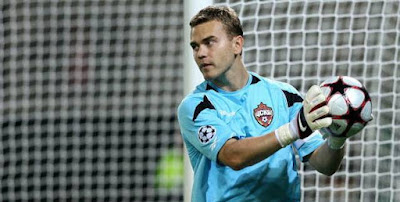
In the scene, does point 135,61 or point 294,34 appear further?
point 135,61

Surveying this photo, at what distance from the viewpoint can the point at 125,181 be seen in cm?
620

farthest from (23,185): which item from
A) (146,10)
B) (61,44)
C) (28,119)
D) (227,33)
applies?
(227,33)

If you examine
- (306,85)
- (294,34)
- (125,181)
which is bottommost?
(125,181)

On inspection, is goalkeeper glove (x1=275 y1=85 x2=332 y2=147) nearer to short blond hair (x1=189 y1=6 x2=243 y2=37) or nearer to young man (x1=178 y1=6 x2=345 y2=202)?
young man (x1=178 y1=6 x2=345 y2=202)

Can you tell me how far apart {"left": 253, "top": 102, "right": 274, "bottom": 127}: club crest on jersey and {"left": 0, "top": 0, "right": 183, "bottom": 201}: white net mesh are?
292 cm

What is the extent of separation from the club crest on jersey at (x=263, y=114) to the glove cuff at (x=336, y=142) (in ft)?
0.90

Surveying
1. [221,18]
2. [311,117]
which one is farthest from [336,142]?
[221,18]

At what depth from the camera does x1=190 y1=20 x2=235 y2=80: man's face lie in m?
3.35

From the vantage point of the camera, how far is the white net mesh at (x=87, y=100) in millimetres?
6012

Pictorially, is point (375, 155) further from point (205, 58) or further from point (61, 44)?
point (61, 44)

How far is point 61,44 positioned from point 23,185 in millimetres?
1054

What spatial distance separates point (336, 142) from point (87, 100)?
3537 mm

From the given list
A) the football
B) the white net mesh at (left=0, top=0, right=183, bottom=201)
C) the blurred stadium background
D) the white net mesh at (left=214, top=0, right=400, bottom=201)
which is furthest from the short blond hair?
the white net mesh at (left=0, top=0, right=183, bottom=201)

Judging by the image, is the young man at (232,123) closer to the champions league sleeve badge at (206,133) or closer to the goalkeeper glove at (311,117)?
the champions league sleeve badge at (206,133)
